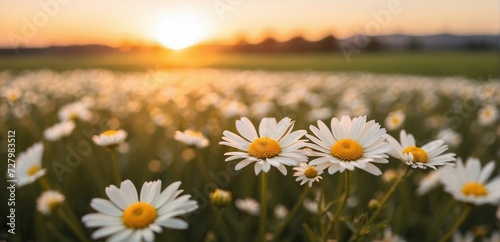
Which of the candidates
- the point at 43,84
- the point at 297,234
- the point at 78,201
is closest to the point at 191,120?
the point at 78,201

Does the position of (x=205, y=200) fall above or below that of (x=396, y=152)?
below

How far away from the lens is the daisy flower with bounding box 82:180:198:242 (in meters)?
1.02

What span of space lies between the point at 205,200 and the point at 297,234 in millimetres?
601

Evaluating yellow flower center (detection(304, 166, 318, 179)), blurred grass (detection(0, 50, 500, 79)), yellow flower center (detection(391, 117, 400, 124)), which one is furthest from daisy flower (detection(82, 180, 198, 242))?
blurred grass (detection(0, 50, 500, 79))

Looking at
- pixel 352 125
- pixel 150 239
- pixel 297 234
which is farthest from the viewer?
pixel 297 234

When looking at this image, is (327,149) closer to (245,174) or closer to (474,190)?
(474,190)

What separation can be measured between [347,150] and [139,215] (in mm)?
570

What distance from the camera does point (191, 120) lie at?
4258mm

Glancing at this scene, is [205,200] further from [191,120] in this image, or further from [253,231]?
[191,120]

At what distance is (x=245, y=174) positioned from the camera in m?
3.00

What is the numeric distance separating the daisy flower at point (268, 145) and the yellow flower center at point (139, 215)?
9.3 inches

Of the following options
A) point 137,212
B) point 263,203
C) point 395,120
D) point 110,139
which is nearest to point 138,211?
point 137,212

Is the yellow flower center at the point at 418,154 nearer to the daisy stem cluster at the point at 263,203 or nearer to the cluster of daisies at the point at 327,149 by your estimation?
the cluster of daisies at the point at 327,149

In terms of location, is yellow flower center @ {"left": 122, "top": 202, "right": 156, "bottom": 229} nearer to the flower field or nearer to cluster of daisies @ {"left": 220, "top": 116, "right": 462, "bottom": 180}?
the flower field
